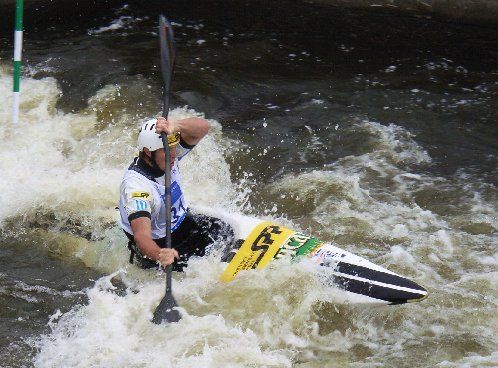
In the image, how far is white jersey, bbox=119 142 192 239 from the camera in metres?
4.73

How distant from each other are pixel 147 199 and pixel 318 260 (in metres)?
1.28

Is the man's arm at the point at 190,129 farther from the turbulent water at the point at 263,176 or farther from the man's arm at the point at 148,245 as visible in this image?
the turbulent water at the point at 263,176

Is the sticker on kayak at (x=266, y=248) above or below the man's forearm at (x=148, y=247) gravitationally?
below

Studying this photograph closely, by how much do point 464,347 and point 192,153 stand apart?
3.73m

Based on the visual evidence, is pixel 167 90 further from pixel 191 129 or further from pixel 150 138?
pixel 150 138

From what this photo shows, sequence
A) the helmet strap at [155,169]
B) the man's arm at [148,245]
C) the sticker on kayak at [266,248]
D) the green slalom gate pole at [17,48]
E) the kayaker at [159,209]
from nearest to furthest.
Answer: the man's arm at [148,245], the kayaker at [159,209], the helmet strap at [155,169], the sticker on kayak at [266,248], the green slalom gate pole at [17,48]

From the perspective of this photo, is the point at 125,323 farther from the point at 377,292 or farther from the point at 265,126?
the point at 265,126

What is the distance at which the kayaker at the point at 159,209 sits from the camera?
4672mm

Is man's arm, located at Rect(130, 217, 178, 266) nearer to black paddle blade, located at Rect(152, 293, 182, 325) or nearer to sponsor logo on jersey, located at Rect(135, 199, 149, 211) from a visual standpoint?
sponsor logo on jersey, located at Rect(135, 199, 149, 211)

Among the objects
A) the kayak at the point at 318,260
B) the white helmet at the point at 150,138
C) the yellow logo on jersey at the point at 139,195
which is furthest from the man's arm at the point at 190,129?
the kayak at the point at 318,260

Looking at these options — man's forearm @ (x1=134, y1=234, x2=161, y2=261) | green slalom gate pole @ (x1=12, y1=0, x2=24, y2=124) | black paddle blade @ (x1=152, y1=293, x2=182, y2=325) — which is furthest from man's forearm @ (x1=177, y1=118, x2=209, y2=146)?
green slalom gate pole @ (x1=12, y1=0, x2=24, y2=124)

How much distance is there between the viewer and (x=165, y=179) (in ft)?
15.6

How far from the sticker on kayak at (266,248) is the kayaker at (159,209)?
0.19 metres

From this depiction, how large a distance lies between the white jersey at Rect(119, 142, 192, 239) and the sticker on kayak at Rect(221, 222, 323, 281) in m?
0.51
